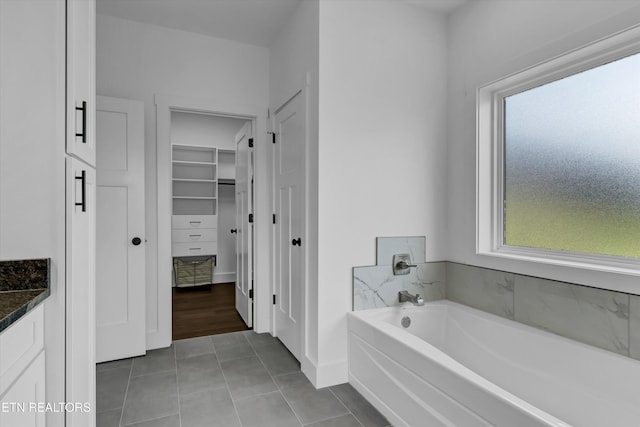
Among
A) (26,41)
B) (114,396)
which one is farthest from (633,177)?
(114,396)

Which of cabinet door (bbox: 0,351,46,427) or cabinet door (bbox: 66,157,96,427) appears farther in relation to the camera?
cabinet door (bbox: 66,157,96,427)

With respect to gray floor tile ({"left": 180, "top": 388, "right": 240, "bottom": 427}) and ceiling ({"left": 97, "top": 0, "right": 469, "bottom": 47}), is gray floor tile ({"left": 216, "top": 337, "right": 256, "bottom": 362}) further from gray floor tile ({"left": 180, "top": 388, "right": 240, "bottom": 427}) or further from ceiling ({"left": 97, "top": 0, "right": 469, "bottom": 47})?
ceiling ({"left": 97, "top": 0, "right": 469, "bottom": 47})

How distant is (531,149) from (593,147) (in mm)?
362

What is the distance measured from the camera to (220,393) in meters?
2.14

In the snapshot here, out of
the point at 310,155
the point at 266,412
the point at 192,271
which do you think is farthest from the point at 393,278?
the point at 192,271

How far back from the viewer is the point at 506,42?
2195mm

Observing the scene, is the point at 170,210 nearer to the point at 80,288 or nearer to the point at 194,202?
the point at 80,288

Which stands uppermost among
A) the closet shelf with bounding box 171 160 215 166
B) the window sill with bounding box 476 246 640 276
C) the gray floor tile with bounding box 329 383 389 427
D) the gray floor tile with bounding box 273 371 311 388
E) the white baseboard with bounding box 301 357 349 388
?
the closet shelf with bounding box 171 160 215 166

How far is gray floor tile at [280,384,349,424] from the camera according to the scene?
74.9 inches

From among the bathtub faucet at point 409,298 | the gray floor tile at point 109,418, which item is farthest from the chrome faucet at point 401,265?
the gray floor tile at point 109,418

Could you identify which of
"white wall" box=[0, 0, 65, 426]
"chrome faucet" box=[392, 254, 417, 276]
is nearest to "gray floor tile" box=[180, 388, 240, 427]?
"white wall" box=[0, 0, 65, 426]

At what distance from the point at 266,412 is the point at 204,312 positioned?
2.17m

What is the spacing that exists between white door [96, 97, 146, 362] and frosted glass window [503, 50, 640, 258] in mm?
2787

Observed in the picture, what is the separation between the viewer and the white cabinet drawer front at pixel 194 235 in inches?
194
